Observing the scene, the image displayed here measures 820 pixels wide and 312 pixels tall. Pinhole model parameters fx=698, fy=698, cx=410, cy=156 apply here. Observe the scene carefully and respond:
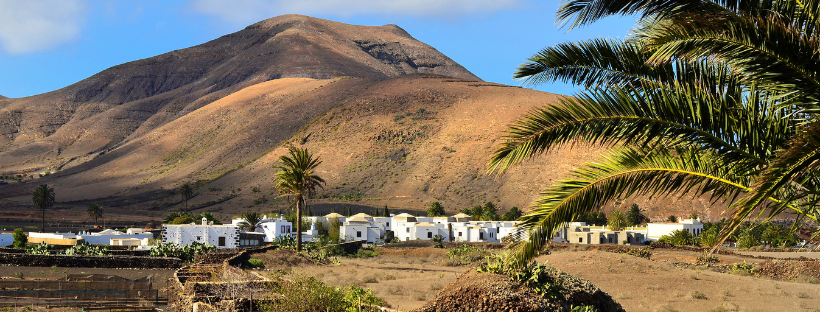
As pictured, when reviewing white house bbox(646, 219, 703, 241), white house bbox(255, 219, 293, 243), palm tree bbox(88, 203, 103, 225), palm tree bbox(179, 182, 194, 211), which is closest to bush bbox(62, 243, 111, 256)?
white house bbox(255, 219, 293, 243)

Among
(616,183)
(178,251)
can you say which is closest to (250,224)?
(178,251)

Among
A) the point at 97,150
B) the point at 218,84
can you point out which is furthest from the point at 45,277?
the point at 218,84

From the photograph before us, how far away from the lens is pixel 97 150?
156125 millimetres

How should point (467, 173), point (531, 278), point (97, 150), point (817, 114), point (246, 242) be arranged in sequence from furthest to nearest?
1. point (97, 150)
2. point (467, 173)
3. point (246, 242)
4. point (531, 278)
5. point (817, 114)

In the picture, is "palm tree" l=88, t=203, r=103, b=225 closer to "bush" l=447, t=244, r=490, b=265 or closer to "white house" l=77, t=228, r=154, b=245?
"white house" l=77, t=228, r=154, b=245

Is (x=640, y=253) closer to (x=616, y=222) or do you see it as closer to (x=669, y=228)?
(x=669, y=228)

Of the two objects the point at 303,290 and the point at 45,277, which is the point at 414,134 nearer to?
the point at 45,277

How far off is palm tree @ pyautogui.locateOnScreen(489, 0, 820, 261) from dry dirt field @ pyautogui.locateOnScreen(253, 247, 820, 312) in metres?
12.8

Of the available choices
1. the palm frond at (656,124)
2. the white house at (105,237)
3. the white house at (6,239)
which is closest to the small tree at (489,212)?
the white house at (105,237)

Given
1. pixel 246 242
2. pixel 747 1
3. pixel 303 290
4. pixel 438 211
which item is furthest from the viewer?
pixel 438 211

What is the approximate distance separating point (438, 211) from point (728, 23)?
7145cm

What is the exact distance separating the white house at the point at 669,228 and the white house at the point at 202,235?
124 feet

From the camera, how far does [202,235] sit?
4675 cm

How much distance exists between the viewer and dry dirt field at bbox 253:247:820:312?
73.7 ft
